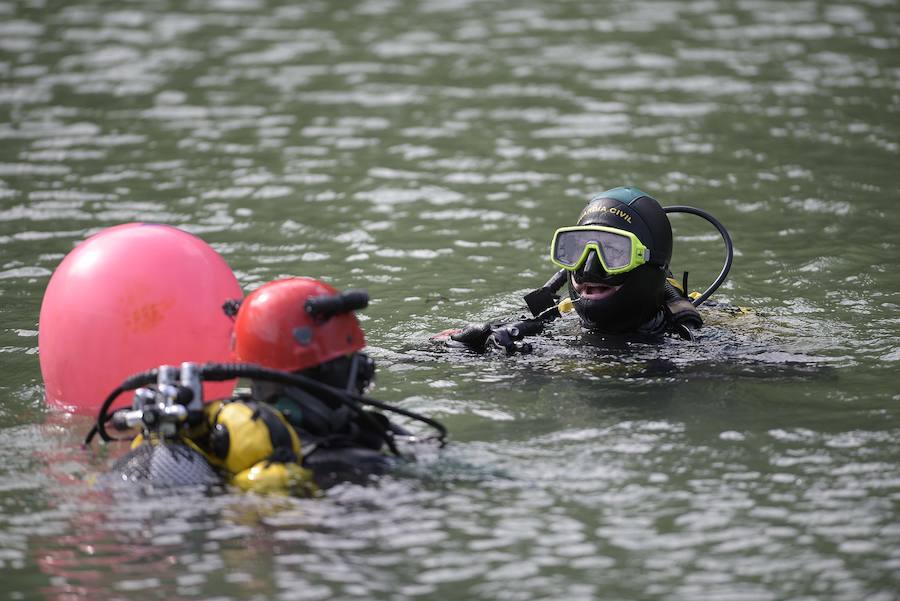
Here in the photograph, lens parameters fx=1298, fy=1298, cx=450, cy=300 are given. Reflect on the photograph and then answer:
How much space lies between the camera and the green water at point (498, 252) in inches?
206

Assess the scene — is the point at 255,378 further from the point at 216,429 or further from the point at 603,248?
the point at 603,248

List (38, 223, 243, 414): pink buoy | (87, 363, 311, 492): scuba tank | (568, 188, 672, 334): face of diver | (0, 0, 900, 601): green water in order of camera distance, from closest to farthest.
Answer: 1. (0, 0, 900, 601): green water
2. (87, 363, 311, 492): scuba tank
3. (38, 223, 243, 414): pink buoy
4. (568, 188, 672, 334): face of diver

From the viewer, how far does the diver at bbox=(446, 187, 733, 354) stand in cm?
746

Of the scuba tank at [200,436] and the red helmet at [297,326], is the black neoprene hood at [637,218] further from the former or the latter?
the scuba tank at [200,436]

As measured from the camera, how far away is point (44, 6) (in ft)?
61.5

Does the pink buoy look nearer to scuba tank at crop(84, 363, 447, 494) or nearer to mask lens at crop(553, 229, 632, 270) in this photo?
scuba tank at crop(84, 363, 447, 494)

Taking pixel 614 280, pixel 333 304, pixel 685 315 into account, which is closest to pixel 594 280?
pixel 614 280

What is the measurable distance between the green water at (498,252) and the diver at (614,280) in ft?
0.54

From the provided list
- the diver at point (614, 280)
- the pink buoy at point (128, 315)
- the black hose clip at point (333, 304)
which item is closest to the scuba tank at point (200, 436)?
the black hose clip at point (333, 304)

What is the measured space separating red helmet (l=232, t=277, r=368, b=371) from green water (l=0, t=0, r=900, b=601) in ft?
2.02

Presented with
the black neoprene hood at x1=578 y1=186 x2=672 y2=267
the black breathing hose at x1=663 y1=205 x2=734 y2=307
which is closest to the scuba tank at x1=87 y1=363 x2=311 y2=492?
the black neoprene hood at x1=578 y1=186 x2=672 y2=267

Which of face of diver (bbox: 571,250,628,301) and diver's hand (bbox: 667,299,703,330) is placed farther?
diver's hand (bbox: 667,299,703,330)

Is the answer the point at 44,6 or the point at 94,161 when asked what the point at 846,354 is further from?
the point at 44,6

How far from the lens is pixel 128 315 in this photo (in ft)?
20.8
